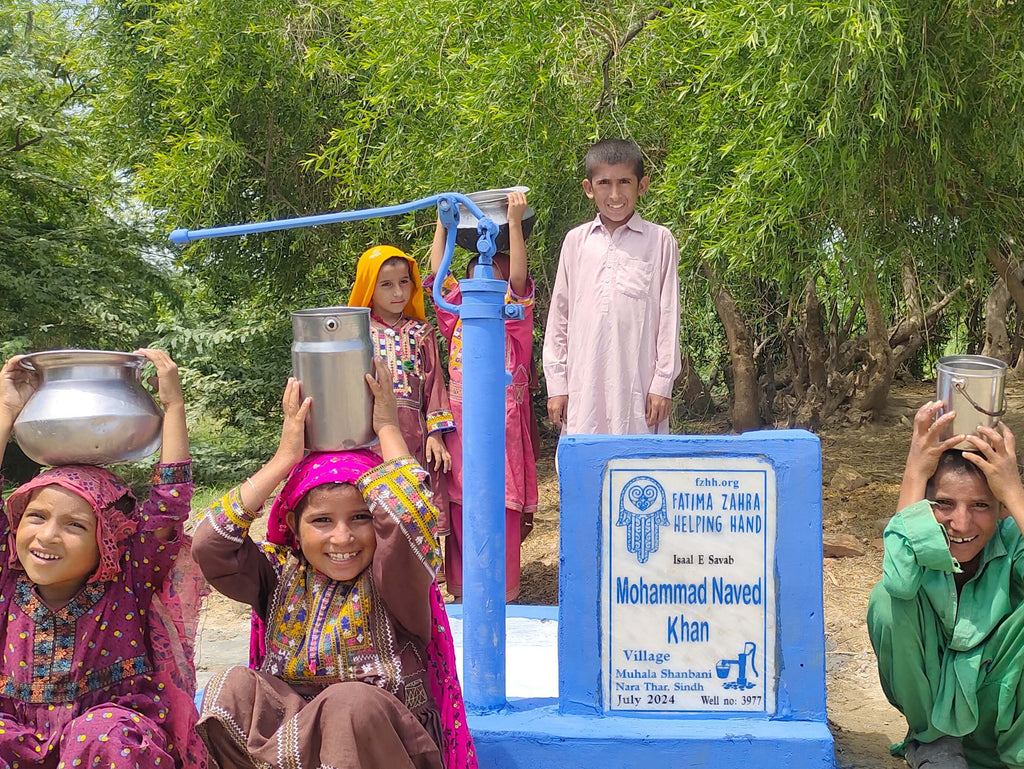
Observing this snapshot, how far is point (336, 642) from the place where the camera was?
95.7 inches

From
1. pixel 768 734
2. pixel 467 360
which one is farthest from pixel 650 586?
pixel 467 360

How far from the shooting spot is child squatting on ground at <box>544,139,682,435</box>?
373cm

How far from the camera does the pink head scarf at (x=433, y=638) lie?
2.47 m

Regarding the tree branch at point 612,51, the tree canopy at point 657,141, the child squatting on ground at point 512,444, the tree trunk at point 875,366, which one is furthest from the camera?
the tree trunk at point 875,366

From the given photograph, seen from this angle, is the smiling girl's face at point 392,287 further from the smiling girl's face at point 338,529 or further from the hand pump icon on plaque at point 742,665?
the hand pump icon on plaque at point 742,665

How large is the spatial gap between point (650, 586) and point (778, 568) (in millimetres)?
348

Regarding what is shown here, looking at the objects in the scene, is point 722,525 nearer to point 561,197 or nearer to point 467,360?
point 467,360

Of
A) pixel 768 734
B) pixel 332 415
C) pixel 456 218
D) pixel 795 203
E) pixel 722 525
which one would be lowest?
pixel 768 734

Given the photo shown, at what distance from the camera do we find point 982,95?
4.55 meters

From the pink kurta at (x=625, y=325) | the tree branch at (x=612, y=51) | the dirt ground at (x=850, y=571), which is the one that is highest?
the tree branch at (x=612, y=51)

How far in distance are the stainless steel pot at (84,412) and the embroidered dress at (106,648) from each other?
0.22 ft

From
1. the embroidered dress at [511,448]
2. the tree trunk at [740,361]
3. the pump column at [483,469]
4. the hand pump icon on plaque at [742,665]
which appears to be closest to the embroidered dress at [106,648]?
the pump column at [483,469]

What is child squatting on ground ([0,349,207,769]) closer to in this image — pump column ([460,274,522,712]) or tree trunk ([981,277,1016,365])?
pump column ([460,274,522,712])

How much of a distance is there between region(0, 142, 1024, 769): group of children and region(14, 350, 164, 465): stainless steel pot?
0.16 feet
